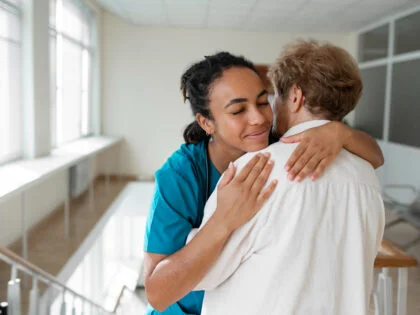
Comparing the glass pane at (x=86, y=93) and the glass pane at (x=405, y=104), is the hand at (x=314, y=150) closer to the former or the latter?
the glass pane at (x=405, y=104)

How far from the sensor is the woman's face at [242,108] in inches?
41.5

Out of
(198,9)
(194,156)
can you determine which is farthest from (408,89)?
(194,156)

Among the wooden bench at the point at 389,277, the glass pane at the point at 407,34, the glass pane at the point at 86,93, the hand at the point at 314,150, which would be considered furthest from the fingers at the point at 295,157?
the glass pane at the point at 86,93

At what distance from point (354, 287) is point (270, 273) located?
19 centimetres

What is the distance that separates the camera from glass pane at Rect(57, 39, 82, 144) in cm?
692

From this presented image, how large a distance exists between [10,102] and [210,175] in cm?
441

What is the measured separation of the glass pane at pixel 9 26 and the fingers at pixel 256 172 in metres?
4.46

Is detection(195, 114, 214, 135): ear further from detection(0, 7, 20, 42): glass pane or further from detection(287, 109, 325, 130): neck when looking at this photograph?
detection(0, 7, 20, 42): glass pane

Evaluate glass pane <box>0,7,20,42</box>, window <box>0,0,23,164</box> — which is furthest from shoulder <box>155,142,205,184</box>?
glass pane <box>0,7,20,42</box>

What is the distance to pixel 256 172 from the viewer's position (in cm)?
93

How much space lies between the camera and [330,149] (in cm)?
99

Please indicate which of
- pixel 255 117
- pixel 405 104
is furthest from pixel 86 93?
pixel 255 117

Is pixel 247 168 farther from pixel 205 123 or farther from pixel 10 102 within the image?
pixel 10 102

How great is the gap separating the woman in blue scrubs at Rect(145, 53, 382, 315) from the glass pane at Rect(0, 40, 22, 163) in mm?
4088
